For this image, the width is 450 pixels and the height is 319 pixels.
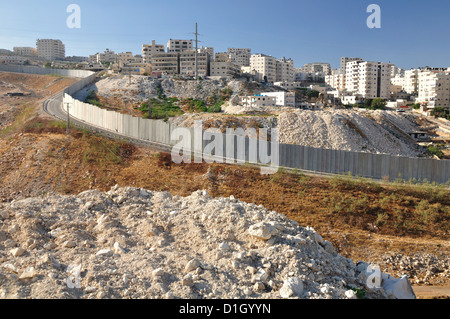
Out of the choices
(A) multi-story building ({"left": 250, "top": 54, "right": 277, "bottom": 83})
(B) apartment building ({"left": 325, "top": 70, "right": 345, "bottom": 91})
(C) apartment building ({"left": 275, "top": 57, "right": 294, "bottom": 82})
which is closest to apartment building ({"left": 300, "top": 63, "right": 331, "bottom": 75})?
(C) apartment building ({"left": 275, "top": 57, "right": 294, "bottom": 82})

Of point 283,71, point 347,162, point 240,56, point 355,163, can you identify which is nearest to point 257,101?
point 347,162

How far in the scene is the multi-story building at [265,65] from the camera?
123m

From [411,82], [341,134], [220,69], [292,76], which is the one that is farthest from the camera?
[292,76]

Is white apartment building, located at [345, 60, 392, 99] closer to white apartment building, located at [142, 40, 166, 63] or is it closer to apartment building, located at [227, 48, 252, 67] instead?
apartment building, located at [227, 48, 252, 67]

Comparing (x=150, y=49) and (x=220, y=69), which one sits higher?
(x=150, y=49)

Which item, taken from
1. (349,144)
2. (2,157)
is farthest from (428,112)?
(2,157)

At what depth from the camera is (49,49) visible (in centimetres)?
16925

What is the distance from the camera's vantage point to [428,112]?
7275 centimetres

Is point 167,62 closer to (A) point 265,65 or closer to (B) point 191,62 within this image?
Answer: (B) point 191,62

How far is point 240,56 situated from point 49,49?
9266 cm

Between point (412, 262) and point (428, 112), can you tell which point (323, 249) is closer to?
point (412, 262)

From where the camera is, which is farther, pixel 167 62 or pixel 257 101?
pixel 167 62

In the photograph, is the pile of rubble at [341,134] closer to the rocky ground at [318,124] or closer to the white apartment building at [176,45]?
the rocky ground at [318,124]
